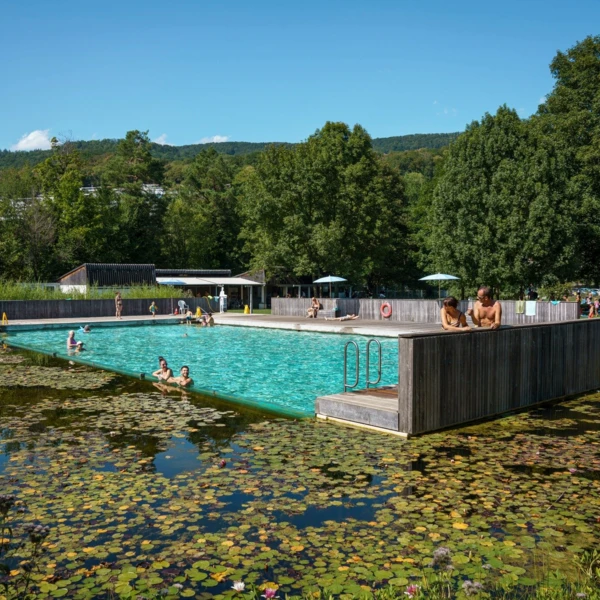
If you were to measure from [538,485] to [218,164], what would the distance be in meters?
64.9

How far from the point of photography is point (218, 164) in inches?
2702

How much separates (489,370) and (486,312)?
1.07m

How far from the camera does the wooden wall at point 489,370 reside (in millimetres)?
9102

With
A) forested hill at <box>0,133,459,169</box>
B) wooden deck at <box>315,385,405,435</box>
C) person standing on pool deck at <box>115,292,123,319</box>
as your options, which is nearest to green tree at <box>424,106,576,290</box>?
person standing on pool deck at <box>115,292,123,319</box>

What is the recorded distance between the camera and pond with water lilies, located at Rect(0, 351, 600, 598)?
4871 millimetres

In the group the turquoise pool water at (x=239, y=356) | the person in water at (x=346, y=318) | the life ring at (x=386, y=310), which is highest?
the life ring at (x=386, y=310)

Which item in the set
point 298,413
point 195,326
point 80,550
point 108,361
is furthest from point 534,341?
point 195,326

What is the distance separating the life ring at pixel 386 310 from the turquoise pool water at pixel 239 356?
19.0ft

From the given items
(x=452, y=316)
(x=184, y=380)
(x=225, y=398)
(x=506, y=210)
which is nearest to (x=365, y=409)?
(x=452, y=316)

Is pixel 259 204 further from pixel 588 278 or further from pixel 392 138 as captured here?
pixel 392 138

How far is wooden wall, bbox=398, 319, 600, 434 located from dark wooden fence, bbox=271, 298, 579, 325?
11713mm

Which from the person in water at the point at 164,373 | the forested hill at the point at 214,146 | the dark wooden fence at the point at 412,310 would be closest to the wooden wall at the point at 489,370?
the person in water at the point at 164,373

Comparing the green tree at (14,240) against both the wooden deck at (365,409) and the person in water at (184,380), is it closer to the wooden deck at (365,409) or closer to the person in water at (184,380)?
the person in water at (184,380)

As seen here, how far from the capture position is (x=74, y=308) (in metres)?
34.3
